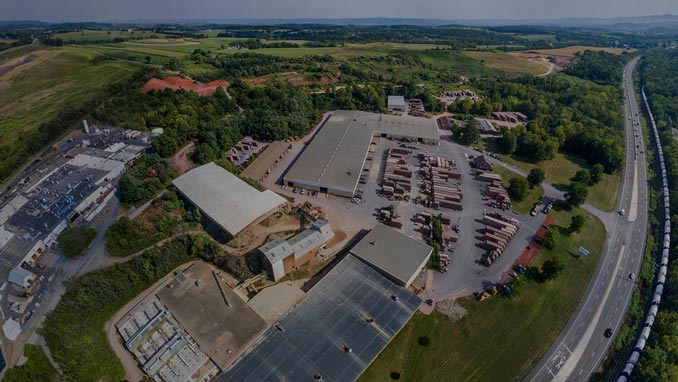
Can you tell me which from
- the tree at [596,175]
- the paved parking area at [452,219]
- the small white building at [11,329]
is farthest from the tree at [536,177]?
the small white building at [11,329]

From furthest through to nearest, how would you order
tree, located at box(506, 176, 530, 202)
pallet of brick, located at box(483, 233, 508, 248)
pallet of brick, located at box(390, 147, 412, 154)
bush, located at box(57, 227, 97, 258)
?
pallet of brick, located at box(390, 147, 412, 154)
tree, located at box(506, 176, 530, 202)
pallet of brick, located at box(483, 233, 508, 248)
bush, located at box(57, 227, 97, 258)

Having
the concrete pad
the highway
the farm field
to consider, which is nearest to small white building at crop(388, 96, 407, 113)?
the highway

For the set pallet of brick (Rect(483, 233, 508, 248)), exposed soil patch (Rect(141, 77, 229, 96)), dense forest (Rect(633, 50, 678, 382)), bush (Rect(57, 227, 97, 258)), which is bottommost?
dense forest (Rect(633, 50, 678, 382))

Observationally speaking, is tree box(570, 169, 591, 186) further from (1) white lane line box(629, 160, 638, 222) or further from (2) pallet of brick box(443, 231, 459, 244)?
(2) pallet of brick box(443, 231, 459, 244)

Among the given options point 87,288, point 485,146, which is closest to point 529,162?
point 485,146

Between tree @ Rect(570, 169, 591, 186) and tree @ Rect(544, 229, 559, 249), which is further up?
tree @ Rect(570, 169, 591, 186)

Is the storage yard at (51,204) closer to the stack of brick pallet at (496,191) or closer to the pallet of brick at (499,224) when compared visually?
the pallet of brick at (499,224)
